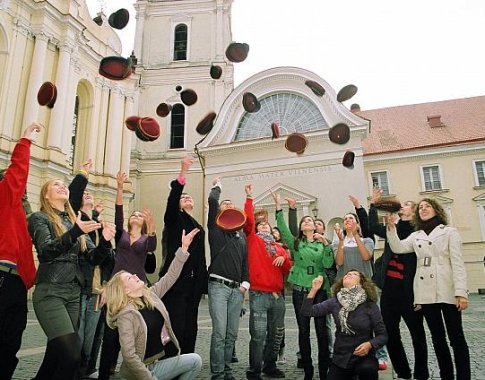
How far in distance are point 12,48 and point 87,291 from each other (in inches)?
678

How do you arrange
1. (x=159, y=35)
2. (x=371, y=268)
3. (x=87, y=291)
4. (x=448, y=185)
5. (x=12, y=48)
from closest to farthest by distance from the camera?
1. (x=87, y=291)
2. (x=371, y=268)
3. (x=12, y=48)
4. (x=448, y=185)
5. (x=159, y=35)

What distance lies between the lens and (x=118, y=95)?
24031mm

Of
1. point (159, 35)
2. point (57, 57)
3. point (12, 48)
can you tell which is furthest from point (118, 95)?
point (159, 35)

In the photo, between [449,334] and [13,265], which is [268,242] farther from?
[13,265]

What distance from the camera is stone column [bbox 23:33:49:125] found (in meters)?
18.4

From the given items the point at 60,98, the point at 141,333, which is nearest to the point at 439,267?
the point at 141,333

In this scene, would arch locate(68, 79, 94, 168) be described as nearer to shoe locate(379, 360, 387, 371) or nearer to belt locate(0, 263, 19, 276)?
belt locate(0, 263, 19, 276)

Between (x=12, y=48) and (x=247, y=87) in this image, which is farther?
(x=247, y=87)

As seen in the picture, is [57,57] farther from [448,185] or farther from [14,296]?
[448,185]

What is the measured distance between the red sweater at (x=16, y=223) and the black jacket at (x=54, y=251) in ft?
0.31

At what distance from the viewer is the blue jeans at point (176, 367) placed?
3.50 meters

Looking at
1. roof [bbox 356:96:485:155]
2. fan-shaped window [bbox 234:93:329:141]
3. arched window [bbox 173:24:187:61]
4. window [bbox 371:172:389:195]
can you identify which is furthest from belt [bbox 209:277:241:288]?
arched window [bbox 173:24:187:61]

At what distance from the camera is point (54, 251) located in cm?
336

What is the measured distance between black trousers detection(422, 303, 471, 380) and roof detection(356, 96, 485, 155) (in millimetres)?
24781
